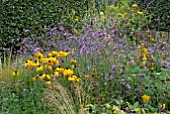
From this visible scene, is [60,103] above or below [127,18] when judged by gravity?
below

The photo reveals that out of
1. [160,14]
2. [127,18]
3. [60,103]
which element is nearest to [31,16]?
[127,18]

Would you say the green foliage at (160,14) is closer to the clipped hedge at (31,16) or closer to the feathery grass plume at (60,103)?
the clipped hedge at (31,16)

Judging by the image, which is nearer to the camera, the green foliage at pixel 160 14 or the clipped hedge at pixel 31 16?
the clipped hedge at pixel 31 16

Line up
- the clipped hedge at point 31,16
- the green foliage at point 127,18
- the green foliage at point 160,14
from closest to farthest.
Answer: the clipped hedge at point 31,16
the green foliage at point 127,18
the green foliage at point 160,14

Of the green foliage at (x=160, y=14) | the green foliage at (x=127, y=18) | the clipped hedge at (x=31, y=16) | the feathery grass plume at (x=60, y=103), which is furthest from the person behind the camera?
the green foliage at (x=160, y=14)

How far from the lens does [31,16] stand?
6141 millimetres

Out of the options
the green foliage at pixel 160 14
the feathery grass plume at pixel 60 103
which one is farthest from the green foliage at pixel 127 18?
the feathery grass plume at pixel 60 103

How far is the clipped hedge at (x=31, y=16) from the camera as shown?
588 centimetres

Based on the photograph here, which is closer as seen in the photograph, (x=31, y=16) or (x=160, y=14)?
(x=31, y=16)

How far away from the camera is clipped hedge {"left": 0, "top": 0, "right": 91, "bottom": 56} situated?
231 inches

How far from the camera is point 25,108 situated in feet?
10.9

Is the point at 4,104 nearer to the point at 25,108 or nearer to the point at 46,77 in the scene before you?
the point at 25,108

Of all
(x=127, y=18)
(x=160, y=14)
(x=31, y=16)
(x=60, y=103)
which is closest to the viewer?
(x=60, y=103)

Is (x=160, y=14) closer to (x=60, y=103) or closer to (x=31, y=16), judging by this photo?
(x=31, y=16)
